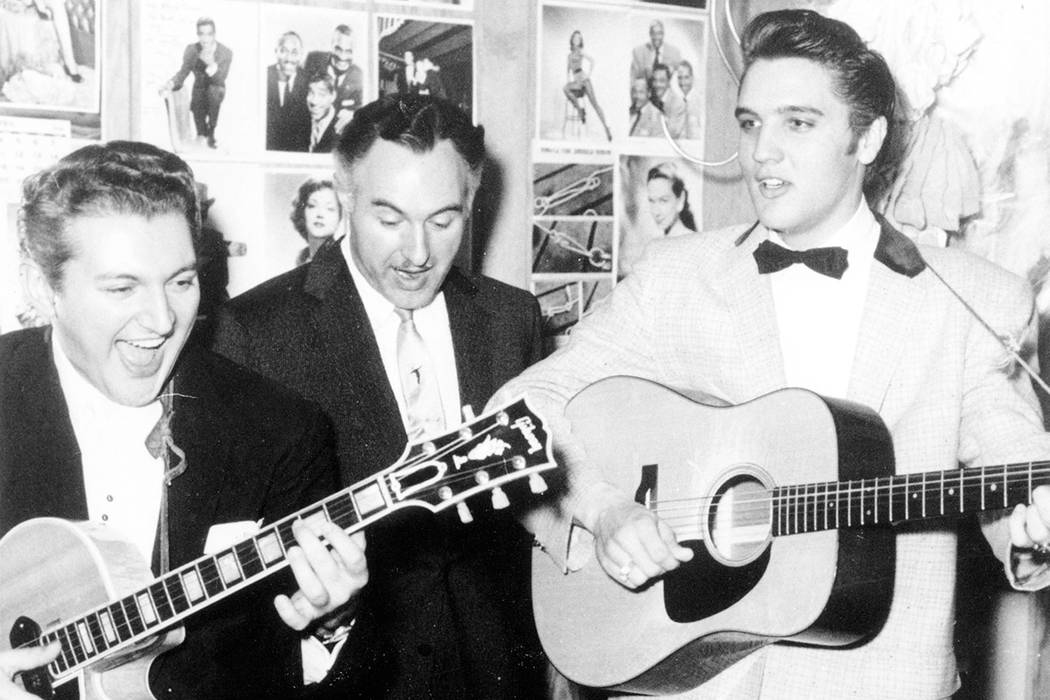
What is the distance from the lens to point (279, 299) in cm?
247

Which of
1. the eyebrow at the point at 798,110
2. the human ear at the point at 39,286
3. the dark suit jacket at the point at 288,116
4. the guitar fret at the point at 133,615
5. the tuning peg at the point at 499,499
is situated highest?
the dark suit jacket at the point at 288,116

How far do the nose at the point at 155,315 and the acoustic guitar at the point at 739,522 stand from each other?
0.88 meters

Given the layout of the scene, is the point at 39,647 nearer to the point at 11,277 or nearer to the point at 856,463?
the point at 11,277

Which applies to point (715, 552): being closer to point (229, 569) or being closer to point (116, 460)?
point (229, 569)

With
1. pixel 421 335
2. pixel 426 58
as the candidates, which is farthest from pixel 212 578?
pixel 426 58

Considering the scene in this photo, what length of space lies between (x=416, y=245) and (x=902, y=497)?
1176mm

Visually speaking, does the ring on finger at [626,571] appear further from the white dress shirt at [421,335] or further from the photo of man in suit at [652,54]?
the photo of man in suit at [652,54]

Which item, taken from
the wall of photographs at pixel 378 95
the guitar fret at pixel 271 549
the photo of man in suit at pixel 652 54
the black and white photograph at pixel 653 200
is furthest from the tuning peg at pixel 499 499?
the photo of man in suit at pixel 652 54

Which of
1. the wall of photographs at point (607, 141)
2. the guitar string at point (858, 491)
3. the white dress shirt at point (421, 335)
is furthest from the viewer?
the wall of photographs at point (607, 141)

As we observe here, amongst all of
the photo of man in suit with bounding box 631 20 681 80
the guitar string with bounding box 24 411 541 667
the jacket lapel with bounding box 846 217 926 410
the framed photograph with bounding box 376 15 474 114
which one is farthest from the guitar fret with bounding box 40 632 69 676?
the photo of man in suit with bounding box 631 20 681 80

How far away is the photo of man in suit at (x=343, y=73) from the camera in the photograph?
2809mm

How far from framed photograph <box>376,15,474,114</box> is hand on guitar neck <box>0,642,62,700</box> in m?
1.65

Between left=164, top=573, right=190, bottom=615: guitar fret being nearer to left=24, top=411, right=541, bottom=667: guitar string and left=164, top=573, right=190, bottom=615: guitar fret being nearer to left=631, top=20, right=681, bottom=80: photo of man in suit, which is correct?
left=24, top=411, right=541, bottom=667: guitar string

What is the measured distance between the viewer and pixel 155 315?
1.86 m
